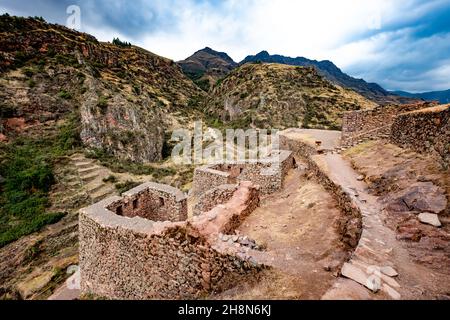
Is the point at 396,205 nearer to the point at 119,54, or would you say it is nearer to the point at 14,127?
the point at 14,127

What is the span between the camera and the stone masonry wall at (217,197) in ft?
27.9

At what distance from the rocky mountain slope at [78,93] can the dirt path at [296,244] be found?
30.7 m

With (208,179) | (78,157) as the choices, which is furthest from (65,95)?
(208,179)

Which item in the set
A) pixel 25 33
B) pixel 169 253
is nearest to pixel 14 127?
pixel 25 33

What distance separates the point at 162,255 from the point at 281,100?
150 ft

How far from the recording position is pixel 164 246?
5.48 m

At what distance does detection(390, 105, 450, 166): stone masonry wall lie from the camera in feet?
22.6

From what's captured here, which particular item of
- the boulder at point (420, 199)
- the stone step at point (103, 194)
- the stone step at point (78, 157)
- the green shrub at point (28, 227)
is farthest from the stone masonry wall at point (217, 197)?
the stone step at point (78, 157)

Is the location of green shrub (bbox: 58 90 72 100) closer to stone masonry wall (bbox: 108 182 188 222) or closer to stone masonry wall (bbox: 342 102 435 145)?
stone masonry wall (bbox: 108 182 188 222)

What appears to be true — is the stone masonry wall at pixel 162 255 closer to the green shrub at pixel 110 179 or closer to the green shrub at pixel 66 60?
the green shrub at pixel 110 179

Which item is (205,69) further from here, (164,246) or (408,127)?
(164,246)

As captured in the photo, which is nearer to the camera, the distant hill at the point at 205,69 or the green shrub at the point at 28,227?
the green shrub at the point at 28,227

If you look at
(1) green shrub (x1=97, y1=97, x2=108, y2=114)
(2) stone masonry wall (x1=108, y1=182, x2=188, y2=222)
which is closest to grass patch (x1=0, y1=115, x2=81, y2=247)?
(1) green shrub (x1=97, y1=97, x2=108, y2=114)
